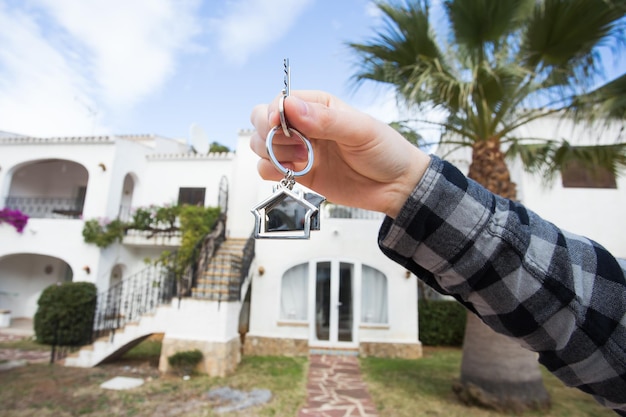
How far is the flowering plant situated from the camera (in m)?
12.4

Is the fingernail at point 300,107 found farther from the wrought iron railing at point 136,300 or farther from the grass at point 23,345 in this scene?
the grass at point 23,345

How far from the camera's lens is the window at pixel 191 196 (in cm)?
1403

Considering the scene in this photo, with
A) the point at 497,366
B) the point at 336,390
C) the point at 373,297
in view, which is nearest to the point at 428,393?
the point at 497,366

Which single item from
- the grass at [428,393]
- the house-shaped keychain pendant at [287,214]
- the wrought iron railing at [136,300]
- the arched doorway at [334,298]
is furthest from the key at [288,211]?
the arched doorway at [334,298]

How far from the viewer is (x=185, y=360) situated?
7094 millimetres

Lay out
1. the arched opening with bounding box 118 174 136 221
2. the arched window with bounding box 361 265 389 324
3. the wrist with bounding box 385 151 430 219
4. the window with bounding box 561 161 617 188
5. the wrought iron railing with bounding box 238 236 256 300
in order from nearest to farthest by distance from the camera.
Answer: the wrist with bounding box 385 151 430 219 → the wrought iron railing with bounding box 238 236 256 300 → the arched window with bounding box 361 265 389 324 → the window with bounding box 561 161 617 188 → the arched opening with bounding box 118 174 136 221

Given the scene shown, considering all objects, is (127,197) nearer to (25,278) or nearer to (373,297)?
(25,278)

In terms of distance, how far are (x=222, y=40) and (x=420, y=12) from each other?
3.23 metres

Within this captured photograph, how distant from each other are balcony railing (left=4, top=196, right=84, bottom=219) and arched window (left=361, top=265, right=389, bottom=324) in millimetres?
12716

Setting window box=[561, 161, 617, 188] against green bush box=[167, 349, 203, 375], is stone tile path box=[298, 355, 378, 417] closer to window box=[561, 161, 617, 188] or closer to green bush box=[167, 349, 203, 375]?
green bush box=[167, 349, 203, 375]

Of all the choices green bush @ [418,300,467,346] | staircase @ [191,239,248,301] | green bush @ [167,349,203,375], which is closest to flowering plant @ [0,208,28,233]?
staircase @ [191,239,248,301]

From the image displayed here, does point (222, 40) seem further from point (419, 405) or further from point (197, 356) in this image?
point (419, 405)

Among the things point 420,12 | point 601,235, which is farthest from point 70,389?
point 601,235

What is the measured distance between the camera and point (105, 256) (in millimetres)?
12180
